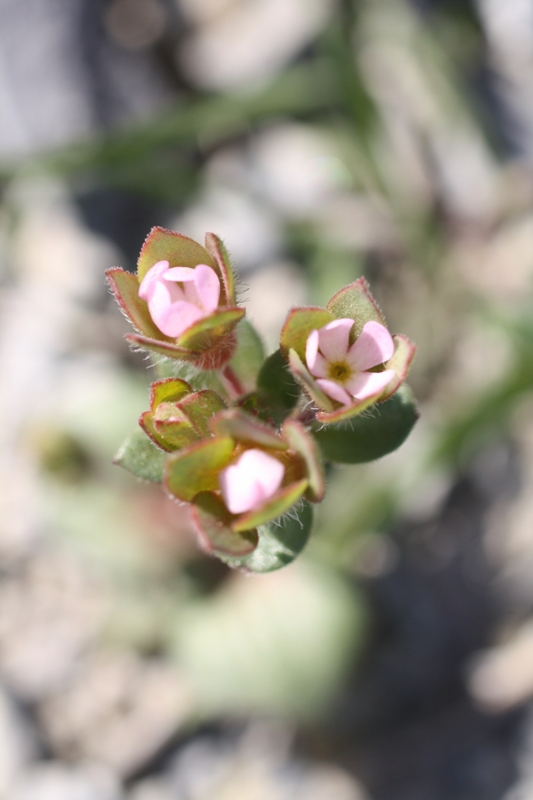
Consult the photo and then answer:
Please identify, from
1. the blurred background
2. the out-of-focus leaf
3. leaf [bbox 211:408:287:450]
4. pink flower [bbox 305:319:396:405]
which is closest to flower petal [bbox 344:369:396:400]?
pink flower [bbox 305:319:396:405]

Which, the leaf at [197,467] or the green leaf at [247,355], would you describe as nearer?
the leaf at [197,467]

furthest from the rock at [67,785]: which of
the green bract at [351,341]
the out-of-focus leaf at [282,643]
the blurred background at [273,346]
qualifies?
the green bract at [351,341]

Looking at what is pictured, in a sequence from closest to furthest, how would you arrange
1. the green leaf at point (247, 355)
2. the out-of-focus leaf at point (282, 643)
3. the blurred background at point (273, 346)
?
the green leaf at point (247, 355) → the out-of-focus leaf at point (282, 643) → the blurred background at point (273, 346)

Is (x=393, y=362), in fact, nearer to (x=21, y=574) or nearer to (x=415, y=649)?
(x=415, y=649)

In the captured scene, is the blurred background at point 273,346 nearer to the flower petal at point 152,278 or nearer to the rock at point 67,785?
the rock at point 67,785

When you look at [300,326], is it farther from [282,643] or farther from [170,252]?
[282,643]

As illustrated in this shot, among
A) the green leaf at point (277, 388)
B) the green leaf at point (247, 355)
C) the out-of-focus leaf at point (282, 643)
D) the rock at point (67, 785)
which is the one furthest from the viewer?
the rock at point (67, 785)
